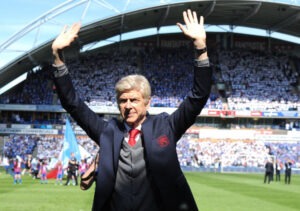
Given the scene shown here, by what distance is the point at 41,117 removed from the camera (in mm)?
62312

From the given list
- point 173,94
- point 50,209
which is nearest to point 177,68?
point 173,94

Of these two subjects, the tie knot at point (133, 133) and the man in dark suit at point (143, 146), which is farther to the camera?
the tie knot at point (133, 133)

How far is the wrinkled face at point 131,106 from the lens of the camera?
13.9 feet

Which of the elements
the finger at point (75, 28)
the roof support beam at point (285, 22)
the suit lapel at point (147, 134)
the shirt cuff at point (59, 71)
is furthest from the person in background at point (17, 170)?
the roof support beam at point (285, 22)

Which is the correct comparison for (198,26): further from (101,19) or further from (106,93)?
(106,93)

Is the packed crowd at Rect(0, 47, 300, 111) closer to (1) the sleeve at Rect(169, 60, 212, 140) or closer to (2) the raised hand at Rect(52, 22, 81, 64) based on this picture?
(2) the raised hand at Rect(52, 22, 81, 64)

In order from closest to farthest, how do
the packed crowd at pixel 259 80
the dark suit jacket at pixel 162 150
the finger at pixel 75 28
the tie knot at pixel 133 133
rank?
the dark suit jacket at pixel 162 150, the tie knot at pixel 133 133, the finger at pixel 75 28, the packed crowd at pixel 259 80

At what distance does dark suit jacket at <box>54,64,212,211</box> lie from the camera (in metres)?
4.01

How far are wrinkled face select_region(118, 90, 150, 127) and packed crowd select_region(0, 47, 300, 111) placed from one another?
2257 inches

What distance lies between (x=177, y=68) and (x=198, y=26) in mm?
63483

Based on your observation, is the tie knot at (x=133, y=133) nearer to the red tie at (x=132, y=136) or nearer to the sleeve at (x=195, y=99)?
the red tie at (x=132, y=136)

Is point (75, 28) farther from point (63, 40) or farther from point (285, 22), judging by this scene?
point (285, 22)

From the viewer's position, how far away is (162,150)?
13.2ft

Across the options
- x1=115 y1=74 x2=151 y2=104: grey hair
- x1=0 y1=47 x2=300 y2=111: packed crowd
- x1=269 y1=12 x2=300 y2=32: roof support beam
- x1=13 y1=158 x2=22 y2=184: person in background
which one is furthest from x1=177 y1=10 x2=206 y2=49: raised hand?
x1=0 y1=47 x2=300 y2=111: packed crowd
